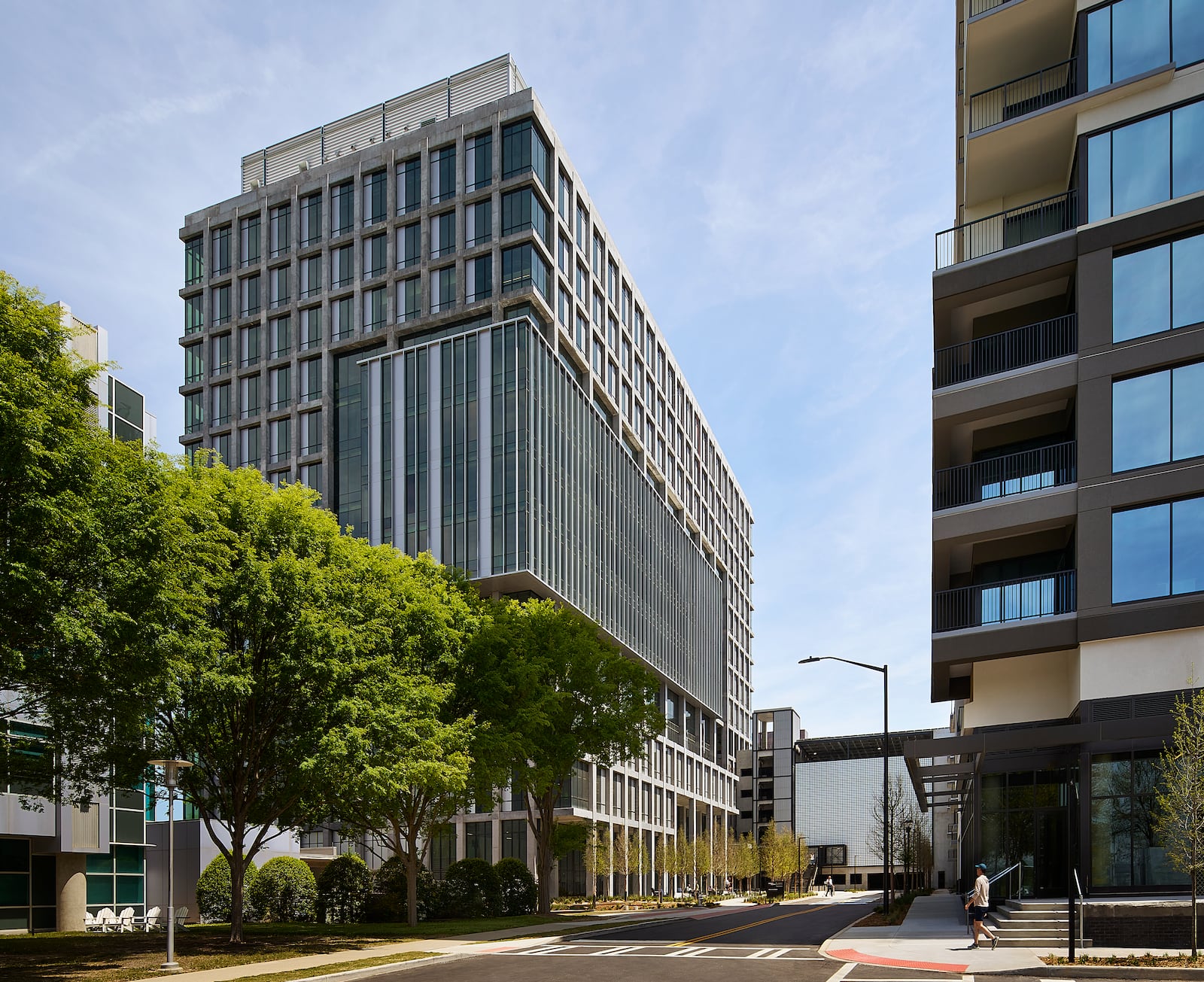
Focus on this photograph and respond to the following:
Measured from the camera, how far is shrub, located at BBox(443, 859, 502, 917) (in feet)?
139

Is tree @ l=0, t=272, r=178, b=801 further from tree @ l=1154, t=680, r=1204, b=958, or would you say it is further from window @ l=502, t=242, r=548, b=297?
window @ l=502, t=242, r=548, b=297

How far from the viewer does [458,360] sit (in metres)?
69.4

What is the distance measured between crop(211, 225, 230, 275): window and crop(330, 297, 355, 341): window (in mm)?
11727

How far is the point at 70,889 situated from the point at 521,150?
5130 cm

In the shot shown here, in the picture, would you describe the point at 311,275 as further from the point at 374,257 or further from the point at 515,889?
the point at 515,889

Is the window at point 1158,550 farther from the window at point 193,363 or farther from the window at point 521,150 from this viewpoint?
the window at point 193,363

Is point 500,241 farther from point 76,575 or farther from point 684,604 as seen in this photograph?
point 76,575

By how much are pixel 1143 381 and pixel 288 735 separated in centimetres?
2658

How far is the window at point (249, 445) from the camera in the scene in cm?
8056

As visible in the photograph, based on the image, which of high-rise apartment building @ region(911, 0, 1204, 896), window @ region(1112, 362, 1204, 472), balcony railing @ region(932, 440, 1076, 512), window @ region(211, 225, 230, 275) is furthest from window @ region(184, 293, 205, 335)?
window @ region(1112, 362, 1204, 472)

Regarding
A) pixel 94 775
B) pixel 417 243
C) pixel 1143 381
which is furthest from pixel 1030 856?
pixel 417 243

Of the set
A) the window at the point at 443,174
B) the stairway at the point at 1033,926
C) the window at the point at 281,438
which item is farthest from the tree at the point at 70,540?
the window at the point at 281,438

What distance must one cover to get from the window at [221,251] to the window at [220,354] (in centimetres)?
515

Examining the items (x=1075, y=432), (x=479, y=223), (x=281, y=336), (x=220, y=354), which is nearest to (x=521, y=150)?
(x=479, y=223)
